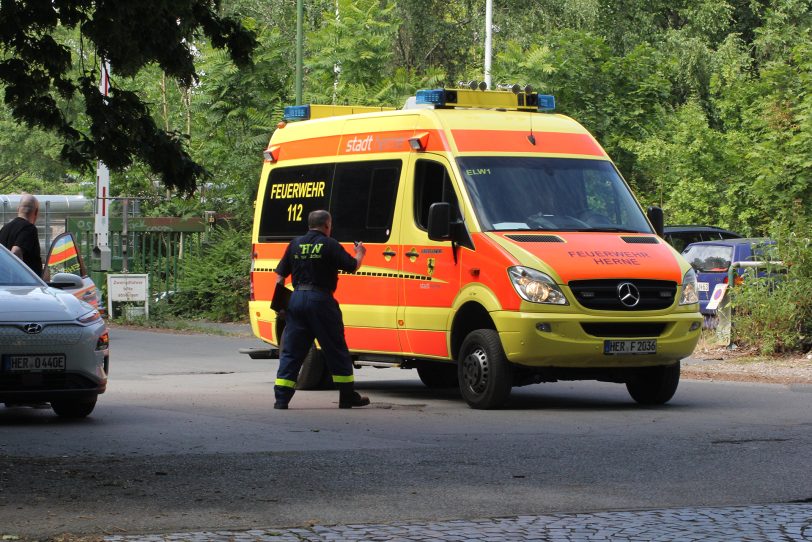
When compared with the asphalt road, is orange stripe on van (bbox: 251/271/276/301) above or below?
above

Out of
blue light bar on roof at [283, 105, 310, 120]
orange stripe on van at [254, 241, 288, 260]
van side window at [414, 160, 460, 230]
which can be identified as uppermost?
blue light bar on roof at [283, 105, 310, 120]

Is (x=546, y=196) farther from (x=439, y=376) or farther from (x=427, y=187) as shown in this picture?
(x=439, y=376)

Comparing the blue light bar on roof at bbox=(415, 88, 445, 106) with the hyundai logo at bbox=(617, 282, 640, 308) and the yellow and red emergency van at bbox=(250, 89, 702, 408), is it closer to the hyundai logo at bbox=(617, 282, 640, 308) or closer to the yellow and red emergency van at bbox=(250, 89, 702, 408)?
the yellow and red emergency van at bbox=(250, 89, 702, 408)

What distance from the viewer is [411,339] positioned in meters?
14.3

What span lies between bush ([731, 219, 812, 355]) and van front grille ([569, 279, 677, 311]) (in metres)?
6.51

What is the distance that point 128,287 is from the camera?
28297 mm

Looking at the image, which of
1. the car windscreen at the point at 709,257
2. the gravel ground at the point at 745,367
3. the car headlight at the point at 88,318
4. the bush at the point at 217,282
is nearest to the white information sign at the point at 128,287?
the bush at the point at 217,282

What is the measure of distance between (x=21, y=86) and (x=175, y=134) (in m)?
1.34

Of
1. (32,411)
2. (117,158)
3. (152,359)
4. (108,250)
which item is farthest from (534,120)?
(108,250)

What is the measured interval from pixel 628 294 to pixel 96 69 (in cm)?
496

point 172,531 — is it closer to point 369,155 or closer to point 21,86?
point 21,86

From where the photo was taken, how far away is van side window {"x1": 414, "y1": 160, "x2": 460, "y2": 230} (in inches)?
554

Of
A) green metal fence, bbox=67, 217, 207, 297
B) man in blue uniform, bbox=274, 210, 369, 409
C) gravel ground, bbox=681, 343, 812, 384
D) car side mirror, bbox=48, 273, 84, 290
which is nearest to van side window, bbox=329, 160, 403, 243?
man in blue uniform, bbox=274, 210, 369, 409

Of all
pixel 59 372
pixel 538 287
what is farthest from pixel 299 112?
pixel 59 372
